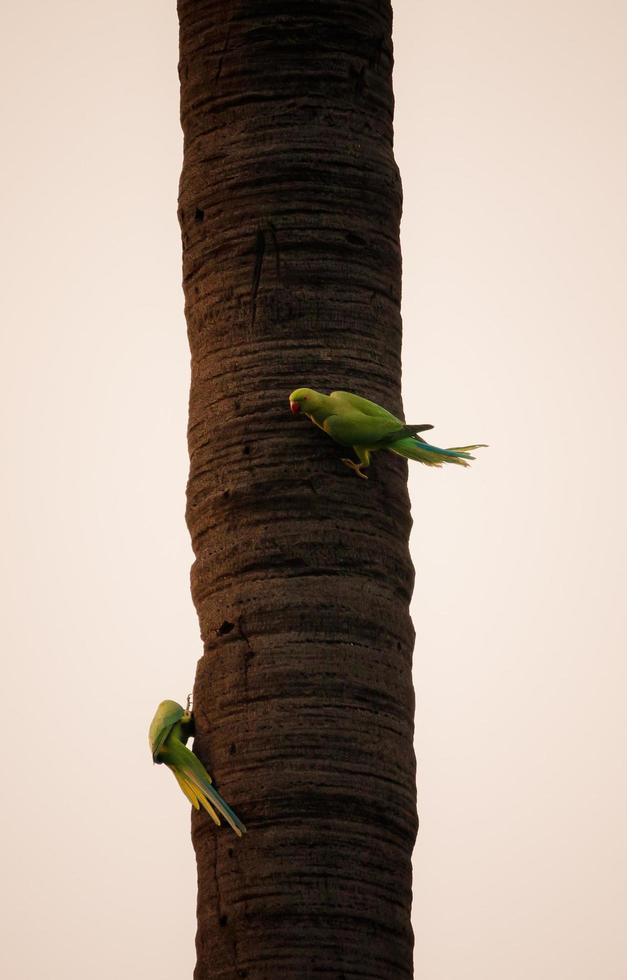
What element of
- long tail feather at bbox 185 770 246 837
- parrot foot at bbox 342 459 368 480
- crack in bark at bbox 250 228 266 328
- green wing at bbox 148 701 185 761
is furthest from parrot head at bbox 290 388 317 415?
long tail feather at bbox 185 770 246 837

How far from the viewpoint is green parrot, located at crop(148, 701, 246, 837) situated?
4.93 metres

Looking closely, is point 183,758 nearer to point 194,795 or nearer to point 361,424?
point 194,795

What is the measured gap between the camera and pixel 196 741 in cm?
515

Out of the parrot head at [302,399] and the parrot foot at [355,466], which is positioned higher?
the parrot head at [302,399]

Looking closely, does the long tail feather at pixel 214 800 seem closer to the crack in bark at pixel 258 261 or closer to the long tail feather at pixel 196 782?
the long tail feather at pixel 196 782

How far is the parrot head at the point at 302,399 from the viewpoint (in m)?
5.02

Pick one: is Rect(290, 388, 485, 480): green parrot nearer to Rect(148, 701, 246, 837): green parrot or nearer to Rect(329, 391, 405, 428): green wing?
Rect(329, 391, 405, 428): green wing

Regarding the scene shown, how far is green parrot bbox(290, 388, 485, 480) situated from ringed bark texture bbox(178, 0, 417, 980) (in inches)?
2.6

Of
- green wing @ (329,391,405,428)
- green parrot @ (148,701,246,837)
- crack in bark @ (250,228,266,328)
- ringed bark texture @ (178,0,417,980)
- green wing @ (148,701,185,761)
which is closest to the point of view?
ringed bark texture @ (178,0,417,980)

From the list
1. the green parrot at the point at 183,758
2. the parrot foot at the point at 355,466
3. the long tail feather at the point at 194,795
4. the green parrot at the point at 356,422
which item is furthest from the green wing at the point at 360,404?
the long tail feather at the point at 194,795

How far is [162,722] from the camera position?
5199 mm

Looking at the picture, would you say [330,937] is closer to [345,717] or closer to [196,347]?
[345,717]

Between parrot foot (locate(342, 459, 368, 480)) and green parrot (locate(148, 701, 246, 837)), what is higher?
parrot foot (locate(342, 459, 368, 480))

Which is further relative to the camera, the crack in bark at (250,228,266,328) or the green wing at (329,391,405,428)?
the crack in bark at (250,228,266,328)
